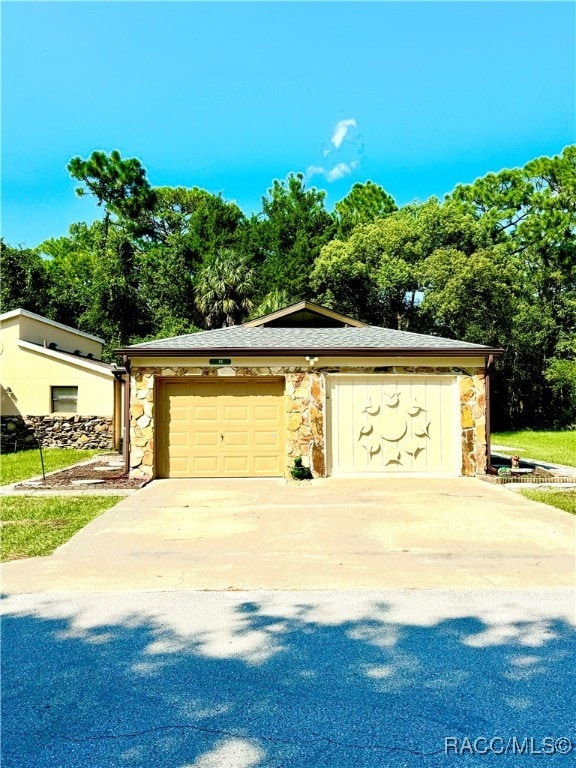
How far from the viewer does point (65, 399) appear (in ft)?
63.9

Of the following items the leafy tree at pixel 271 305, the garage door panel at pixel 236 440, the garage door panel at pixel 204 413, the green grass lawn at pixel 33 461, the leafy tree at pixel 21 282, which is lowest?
the green grass lawn at pixel 33 461

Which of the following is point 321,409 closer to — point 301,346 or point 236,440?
point 301,346

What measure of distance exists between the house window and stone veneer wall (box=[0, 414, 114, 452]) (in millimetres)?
297

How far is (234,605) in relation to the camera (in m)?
4.42

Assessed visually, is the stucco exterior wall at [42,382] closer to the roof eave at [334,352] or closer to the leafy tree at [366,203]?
the roof eave at [334,352]

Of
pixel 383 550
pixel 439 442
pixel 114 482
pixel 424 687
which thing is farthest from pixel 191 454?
pixel 424 687

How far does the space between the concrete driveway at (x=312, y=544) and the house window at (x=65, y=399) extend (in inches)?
424

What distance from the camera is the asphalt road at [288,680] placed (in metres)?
2.54

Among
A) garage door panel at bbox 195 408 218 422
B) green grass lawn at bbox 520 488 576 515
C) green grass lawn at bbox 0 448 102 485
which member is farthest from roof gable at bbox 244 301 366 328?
green grass lawn at bbox 520 488 576 515

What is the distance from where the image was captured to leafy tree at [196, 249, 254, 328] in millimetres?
27203

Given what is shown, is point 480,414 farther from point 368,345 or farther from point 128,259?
point 128,259

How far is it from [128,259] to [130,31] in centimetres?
2240

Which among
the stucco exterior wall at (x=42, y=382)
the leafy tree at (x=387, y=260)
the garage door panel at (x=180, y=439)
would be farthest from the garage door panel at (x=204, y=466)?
the leafy tree at (x=387, y=260)

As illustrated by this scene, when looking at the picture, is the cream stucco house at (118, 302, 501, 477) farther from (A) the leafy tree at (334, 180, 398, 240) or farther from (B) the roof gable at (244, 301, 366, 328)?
(A) the leafy tree at (334, 180, 398, 240)
